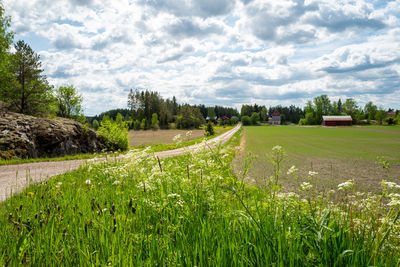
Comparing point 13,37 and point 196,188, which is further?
point 13,37

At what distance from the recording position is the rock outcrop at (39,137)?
1556cm

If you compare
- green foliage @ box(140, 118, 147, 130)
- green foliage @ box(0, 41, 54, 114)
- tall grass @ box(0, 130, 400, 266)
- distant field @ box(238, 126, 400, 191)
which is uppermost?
green foliage @ box(0, 41, 54, 114)

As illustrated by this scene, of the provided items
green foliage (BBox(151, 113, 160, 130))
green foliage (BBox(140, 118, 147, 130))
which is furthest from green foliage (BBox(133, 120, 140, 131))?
green foliage (BBox(151, 113, 160, 130))

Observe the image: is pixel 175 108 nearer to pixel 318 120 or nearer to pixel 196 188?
pixel 318 120

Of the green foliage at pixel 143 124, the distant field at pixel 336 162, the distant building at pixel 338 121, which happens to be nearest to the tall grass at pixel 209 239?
the distant field at pixel 336 162

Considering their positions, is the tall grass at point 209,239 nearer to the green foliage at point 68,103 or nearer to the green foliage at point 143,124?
the green foliage at point 68,103

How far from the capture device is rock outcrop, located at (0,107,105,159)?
1556 cm

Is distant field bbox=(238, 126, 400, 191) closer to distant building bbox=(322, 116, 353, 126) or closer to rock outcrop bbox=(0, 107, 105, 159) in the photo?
rock outcrop bbox=(0, 107, 105, 159)

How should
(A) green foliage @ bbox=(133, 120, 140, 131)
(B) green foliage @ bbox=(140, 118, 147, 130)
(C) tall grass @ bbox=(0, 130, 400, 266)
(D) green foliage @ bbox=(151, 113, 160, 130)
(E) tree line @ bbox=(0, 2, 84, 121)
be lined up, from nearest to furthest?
(C) tall grass @ bbox=(0, 130, 400, 266)
(E) tree line @ bbox=(0, 2, 84, 121)
(B) green foliage @ bbox=(140, 118, 147, 130)
(D) green foliage @ bbox=(151, 113, 160, 130)
(A) green foliage @ bbox=(133, 120, 140, 131)

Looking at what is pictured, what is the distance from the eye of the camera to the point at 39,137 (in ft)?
56.7

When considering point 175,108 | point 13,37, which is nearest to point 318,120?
point 175,108

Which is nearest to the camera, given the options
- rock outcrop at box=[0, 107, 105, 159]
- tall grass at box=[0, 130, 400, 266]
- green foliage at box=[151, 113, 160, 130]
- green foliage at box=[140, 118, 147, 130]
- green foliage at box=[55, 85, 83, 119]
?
tall grass at box=[0, 130, 400, 266]

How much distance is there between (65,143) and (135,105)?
98.0 meters

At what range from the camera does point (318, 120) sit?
481 ft
